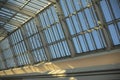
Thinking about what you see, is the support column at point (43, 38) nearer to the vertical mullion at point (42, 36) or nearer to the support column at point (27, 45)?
the vertical mullion at point (42, 36)

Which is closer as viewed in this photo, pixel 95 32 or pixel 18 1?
pixel 95 32

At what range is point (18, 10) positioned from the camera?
90.9ft

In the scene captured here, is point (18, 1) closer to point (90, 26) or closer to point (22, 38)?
point (22, 38)

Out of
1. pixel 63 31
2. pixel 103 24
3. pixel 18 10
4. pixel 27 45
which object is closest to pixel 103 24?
pixel 103 24

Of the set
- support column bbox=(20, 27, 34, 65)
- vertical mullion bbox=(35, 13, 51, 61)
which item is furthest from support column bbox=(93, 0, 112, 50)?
support column bbox=(20, 27, 34, 65)

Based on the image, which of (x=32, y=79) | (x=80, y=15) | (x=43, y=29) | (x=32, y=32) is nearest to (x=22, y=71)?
(x=32, y=79)

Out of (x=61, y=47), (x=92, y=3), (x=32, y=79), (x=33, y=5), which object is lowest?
(x=32, y=79)

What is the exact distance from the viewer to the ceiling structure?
84.2 ft

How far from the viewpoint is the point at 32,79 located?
102 feet

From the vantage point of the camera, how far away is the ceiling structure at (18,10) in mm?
25655

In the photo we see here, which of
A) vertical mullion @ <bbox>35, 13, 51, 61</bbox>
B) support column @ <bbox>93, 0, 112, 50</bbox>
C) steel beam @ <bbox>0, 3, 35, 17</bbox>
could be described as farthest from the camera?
steel beam @ <bbox>0, 3, 35, 17</bbox>

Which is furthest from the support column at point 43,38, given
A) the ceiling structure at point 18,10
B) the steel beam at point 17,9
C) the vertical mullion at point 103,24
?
the vertical mullion at point 103,24

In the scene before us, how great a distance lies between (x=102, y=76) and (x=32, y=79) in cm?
1539

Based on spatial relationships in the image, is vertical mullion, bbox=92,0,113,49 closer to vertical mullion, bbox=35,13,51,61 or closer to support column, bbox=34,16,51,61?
vertical mullion, bbox=35,13,51,61
